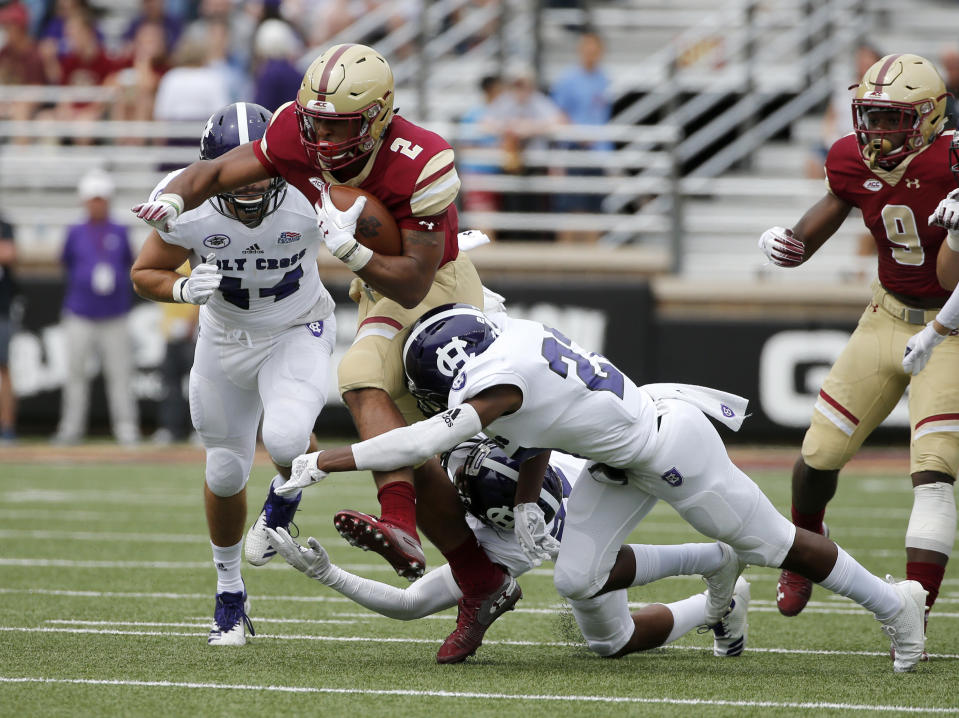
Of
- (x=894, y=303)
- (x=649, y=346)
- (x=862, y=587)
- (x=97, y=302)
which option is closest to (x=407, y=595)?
(x=862, y=587)

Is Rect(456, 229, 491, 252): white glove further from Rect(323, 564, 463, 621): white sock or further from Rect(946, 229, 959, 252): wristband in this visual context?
Rect(946, 229, 959, 252): wristband

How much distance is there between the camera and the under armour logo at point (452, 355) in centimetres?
436

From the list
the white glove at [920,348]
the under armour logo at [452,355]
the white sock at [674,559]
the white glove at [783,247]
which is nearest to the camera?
the under armour logo at [452,355]

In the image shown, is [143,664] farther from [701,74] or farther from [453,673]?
[701,74]

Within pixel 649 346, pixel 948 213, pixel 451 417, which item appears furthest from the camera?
pixel 649 346

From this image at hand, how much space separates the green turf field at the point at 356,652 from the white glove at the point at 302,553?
12.1 inches

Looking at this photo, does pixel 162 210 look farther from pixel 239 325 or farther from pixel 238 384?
pixel 238 384

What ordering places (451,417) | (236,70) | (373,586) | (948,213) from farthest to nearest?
(236,70), (373,586), (948,213), (451,417)

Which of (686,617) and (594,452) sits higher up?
(594,452)

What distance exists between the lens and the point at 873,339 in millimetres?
5371

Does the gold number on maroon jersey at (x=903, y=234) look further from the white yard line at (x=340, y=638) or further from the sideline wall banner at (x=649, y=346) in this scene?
the sideline wall banner at (x=649, y=346)

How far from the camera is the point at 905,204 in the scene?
17.2 ft

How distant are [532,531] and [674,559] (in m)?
0.53

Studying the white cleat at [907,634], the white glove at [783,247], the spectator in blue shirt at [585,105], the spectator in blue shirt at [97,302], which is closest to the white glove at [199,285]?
the white glove at [783,247]
